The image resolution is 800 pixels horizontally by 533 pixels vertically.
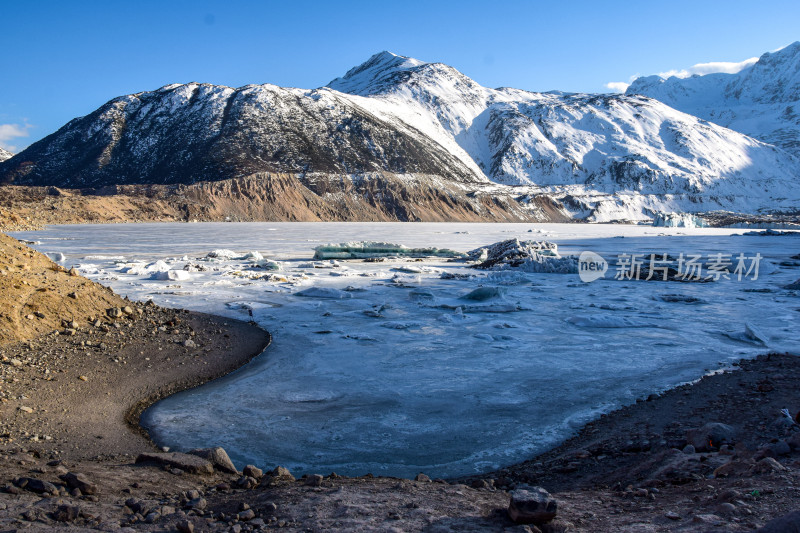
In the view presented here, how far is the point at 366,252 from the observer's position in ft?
74.7

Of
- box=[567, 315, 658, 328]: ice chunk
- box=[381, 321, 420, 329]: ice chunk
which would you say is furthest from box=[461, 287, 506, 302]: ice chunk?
box=[381, 321, 420, 329]: ice chunk

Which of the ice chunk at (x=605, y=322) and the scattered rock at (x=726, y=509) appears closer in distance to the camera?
the scattered rock at (x=726, y=509)

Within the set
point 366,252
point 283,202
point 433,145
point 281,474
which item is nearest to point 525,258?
point 366,252

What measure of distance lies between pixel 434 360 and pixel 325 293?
5470mm

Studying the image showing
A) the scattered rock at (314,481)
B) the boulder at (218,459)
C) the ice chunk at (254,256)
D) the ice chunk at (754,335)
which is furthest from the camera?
the ice chunk at (254,256)

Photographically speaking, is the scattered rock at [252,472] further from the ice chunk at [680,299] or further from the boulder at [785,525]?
the ice chunk at [680,299]

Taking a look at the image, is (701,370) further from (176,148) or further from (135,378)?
(176,148)

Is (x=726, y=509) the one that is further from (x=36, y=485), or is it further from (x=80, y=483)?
(x=36, y=485)

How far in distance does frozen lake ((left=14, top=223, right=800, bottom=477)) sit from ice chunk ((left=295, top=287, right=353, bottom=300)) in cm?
5

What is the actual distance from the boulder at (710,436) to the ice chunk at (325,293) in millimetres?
8629

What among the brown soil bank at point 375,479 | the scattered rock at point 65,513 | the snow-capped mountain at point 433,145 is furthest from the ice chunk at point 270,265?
the snow-capped mountain at point 433,145

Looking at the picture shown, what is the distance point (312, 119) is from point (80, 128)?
43.3m

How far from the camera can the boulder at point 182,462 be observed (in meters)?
3.58

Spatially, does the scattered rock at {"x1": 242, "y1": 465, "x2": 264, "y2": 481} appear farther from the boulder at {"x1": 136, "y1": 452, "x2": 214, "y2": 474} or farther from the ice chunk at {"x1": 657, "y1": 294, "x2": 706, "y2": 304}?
the ice chunk at {"x1": 657, "y1": 294, "x2": 706, "y2": 304}
